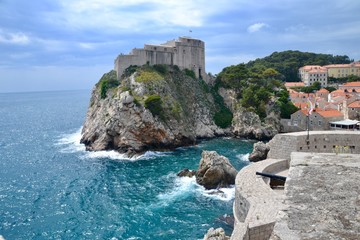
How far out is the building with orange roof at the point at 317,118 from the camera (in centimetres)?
4991

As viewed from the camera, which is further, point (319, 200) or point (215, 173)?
point (215, 173)

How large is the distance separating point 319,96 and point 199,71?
2725 centimetres

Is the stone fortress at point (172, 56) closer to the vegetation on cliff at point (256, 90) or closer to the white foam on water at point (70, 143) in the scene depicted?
the vegetation on cliff at point (256, 90)

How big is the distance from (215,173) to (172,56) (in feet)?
130

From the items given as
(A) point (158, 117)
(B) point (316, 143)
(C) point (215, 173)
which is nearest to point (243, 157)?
(C) point (215, 173)

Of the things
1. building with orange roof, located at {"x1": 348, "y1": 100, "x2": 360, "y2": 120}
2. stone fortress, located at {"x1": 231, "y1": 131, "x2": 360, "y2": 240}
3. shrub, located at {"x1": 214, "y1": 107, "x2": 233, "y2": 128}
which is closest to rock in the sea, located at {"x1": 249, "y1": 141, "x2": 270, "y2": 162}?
shrub, located at {"x1": 214, "y1": 107, "x2": 233, "y2": 128}

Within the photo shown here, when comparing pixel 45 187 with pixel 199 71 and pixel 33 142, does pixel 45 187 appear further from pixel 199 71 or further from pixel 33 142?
pixel 199 71

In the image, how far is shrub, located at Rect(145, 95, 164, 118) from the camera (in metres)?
45.5

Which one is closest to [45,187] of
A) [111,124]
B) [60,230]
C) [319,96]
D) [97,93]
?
[60,230]

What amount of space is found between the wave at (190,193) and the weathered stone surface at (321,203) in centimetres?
1994

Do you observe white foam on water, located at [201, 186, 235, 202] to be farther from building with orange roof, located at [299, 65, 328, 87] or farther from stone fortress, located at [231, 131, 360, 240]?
building with orange roof, located at [299, 65, 328, 87]

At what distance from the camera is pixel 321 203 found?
13.5ft

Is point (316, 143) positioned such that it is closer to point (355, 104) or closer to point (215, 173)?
point (215, 173)

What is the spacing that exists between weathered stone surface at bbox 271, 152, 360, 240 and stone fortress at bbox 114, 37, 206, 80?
5433 cm
